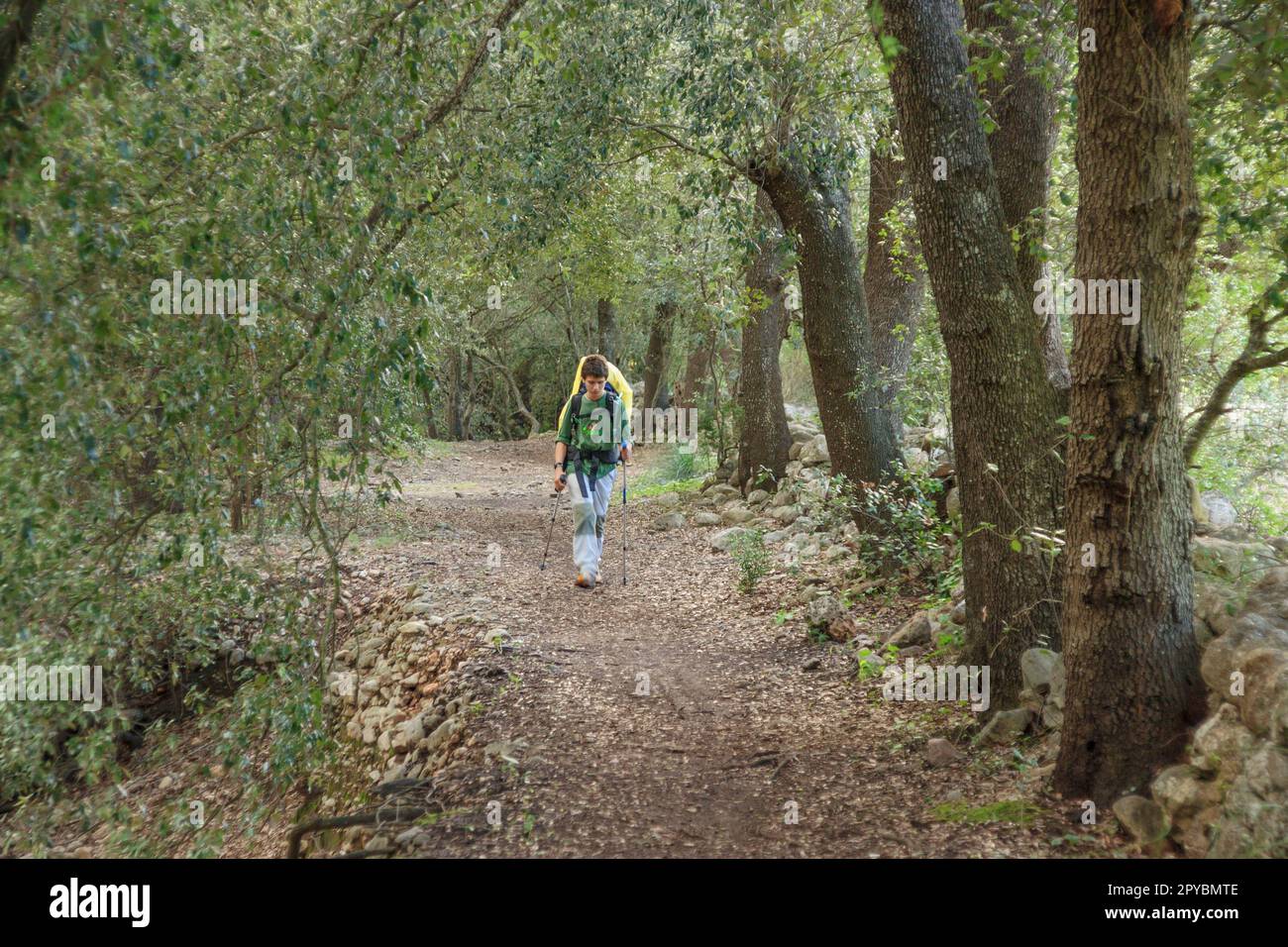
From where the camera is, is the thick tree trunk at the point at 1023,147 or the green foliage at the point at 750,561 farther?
the green foliage at the point at 750,561

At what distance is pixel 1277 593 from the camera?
3805 millimetres

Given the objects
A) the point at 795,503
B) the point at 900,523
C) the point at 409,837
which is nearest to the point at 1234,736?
the point at 409,837

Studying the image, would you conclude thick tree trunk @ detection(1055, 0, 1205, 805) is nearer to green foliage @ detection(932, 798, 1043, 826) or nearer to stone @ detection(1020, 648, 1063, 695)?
green foliage @ detection(932, 798, 1043, 826)

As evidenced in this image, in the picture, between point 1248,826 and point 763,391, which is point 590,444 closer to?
point 763,391

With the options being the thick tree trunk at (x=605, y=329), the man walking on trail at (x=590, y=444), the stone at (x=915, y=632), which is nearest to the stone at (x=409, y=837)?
the stone at (x=915, y=632)

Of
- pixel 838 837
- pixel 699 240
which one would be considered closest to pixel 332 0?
pixel 838 837

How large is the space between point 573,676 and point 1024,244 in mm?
4399

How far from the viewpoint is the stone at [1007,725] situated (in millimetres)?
4844

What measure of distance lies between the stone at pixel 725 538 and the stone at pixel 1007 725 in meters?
5.91

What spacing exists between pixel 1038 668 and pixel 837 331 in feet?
13.8

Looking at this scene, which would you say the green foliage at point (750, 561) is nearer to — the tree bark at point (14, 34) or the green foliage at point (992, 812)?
the green foliage at point (992, 812)

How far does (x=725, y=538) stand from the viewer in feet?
37.1

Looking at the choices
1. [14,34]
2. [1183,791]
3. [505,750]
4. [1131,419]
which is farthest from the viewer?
[505,750]
